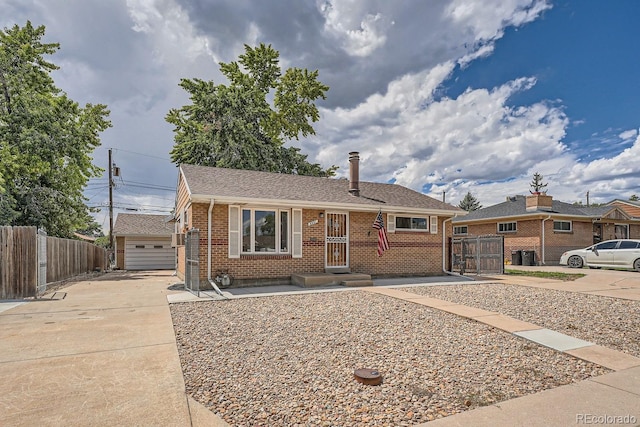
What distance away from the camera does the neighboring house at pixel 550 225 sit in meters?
21.7

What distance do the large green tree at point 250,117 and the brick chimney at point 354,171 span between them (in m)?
9.42

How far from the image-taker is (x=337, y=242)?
12578 millimetres

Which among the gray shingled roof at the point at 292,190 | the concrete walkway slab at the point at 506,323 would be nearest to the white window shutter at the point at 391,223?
the gray shingled roof at the point at 292,190

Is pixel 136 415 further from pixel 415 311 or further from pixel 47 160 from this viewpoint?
pixel 47 160

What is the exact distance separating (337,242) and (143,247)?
16.3 meters

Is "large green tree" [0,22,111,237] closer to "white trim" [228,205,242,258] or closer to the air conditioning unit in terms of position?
the air conditioning unit

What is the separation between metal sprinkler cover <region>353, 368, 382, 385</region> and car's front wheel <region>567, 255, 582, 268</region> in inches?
790

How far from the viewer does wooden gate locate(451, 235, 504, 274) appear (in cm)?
1545

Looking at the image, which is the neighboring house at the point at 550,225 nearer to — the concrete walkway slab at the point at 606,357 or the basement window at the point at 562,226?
the basement window at the point at 562,226

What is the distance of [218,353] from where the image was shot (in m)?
4.71

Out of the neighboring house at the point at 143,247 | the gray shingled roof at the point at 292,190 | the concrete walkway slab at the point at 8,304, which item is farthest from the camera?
the neighboring house at the point at 143,247

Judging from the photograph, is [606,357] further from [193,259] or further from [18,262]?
[18,262]

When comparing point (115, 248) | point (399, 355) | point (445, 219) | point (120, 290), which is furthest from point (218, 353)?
point (115, 248)

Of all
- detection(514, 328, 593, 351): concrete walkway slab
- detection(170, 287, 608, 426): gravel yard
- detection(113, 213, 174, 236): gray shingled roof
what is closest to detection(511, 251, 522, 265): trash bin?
detection(170, 287, 608, 426): gravel yard
